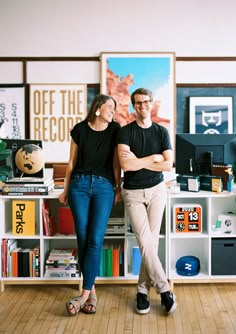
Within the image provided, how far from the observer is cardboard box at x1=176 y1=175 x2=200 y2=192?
13.4ft

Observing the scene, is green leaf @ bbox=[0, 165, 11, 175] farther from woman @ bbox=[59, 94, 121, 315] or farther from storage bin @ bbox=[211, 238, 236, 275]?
storage bin @ bbox=[211, 238, 236, 275]

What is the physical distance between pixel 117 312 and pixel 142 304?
188 millimetres

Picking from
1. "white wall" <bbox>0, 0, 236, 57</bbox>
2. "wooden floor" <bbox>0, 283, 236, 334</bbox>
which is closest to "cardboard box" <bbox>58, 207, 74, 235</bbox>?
"wooden floor" <bbox>0, 283, 236, 334</bbox>

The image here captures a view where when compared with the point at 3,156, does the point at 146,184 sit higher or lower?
lower

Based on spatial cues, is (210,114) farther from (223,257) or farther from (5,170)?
(5,170)

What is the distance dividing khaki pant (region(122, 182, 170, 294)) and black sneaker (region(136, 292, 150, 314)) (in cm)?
4

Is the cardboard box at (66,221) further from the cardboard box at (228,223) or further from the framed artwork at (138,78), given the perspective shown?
the framed artwork at (138,78)

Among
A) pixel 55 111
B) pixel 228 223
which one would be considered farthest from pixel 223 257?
pixel 55 111

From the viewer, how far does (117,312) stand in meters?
3.55

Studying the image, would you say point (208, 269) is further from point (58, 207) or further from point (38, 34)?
point (38, 34)

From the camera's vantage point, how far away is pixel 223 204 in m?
4.41

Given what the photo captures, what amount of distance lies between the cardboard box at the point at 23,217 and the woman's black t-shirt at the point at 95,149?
65 centimetres

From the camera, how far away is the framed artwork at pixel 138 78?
5.23 m

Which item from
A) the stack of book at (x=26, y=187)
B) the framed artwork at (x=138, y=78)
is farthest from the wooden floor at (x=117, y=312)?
the framed artwork at (x=138, y=78)
